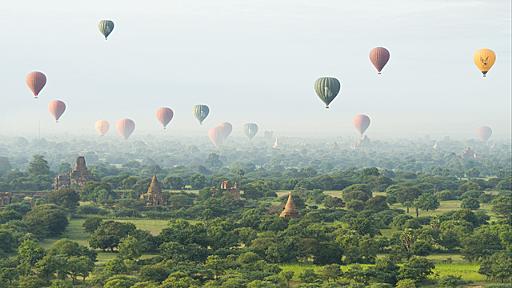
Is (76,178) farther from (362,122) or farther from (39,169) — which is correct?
(362,122)

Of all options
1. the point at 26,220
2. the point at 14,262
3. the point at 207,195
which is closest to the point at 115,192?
the point at 207,195

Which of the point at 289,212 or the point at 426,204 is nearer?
the point at 289,212

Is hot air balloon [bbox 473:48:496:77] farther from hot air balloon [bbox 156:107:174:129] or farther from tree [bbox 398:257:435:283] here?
hot air balloon [bbox 156:107:174:129]

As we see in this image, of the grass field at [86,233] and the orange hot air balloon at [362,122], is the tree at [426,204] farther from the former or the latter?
the orange hot air balloon at [362,122]

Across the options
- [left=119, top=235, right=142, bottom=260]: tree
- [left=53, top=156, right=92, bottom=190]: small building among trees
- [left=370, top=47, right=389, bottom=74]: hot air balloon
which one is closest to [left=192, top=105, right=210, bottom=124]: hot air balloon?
[left=53, top=156, right=92, bottom=190]: small building among trees

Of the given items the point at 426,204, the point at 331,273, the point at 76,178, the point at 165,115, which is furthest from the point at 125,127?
the point at 331,273

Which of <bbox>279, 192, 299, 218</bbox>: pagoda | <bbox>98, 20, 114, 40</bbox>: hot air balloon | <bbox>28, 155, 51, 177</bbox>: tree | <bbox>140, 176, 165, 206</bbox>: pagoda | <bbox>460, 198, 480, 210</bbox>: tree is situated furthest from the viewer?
<bbox>28, 155, 51, 177</bbox>: tree
